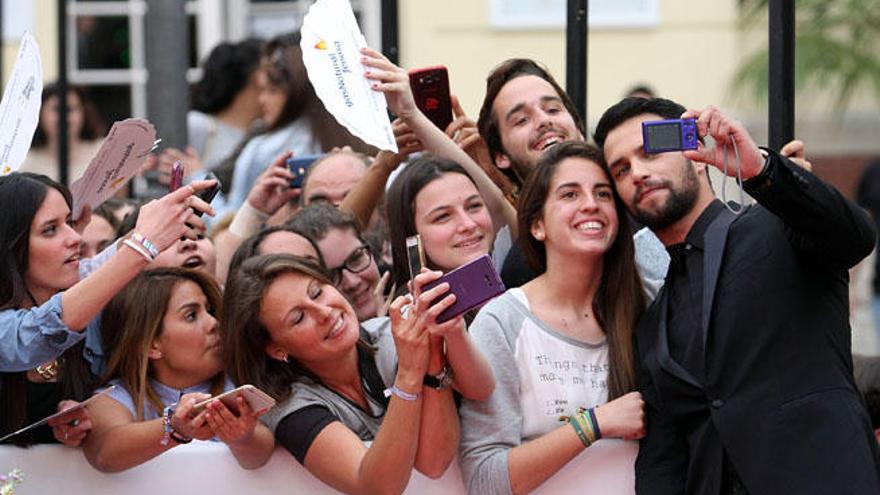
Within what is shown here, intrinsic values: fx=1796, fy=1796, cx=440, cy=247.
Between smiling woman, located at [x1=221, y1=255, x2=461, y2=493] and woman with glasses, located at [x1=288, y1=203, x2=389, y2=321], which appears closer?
smiling woman, located at [x1=221, y1=255, x2=461, y2=493]

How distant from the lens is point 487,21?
13.2m

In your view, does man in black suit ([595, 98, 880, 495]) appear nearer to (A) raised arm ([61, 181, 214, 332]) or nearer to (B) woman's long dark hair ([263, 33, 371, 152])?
(A) raised arm ([61, 181, 214, 332])

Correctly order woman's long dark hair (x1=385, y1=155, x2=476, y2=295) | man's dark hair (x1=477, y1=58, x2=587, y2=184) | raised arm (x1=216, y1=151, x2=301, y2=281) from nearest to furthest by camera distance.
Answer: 1. woman's long dark hair (x1=385, y1=155, x2=476, y2=295)
2. man's dark hair (x1=477, y1=58, x2=587, y2=184)
3. raised arm (x1=216, y1=151, x2=301, y2=281)

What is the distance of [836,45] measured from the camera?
1331 centimetres

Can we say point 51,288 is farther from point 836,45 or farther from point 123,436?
point 836,45

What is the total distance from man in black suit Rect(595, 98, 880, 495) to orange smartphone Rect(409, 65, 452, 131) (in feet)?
3.38

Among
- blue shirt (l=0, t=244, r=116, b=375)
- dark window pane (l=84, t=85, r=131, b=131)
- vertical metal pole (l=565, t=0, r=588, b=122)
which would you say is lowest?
blue shirt (l=0, t=244, r=116, b=375)

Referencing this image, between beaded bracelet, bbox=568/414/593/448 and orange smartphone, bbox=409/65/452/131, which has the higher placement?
orange smartphone, bbox=409/65/452/131

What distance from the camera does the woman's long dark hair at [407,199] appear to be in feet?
16.5

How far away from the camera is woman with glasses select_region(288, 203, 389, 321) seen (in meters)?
5.17

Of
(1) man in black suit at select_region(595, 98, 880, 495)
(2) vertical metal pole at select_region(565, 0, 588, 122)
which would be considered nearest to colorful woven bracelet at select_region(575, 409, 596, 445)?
(1) man in black suit at select_region(595, 98, 880, 495)

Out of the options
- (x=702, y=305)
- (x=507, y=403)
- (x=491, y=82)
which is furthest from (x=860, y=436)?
(x=491, y=82)

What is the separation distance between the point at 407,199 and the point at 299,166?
0.86 meters

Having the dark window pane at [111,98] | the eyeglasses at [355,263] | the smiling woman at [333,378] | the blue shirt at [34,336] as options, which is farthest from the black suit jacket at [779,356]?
the dark window pane at [111,98]
